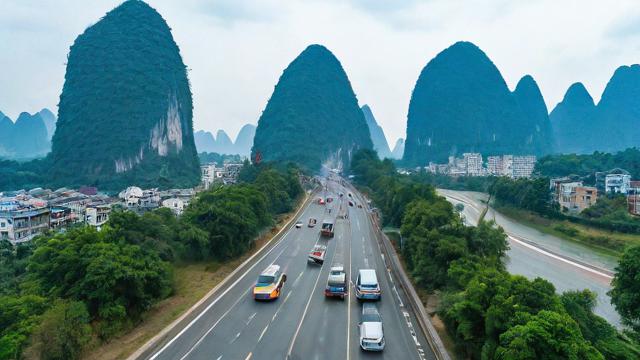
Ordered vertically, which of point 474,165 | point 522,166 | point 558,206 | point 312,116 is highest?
point 312,116

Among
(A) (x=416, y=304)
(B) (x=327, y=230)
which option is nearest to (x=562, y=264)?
(B) (x=327, y=230)

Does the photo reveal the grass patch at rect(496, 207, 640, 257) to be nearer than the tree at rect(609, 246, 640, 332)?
No

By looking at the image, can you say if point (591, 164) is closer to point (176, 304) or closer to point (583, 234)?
point (583, 234)

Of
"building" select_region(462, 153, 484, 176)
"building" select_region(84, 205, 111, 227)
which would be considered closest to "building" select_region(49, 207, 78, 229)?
"building" select_region(84, 205, 111, 227)

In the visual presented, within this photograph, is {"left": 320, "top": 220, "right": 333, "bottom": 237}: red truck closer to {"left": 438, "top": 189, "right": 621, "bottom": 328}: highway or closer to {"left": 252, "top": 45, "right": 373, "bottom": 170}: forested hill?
{"left": 438, "top": 189, "right": 621, "bottom": 328}: highway

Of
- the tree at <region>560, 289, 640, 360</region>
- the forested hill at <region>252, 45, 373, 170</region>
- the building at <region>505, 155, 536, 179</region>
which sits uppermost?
the forested hill at <region>252, 45, 373, 170</region>

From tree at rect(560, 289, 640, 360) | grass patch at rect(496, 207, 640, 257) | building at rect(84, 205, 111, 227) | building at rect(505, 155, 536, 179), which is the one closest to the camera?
tree at rect(560, 289, 640, 360)
